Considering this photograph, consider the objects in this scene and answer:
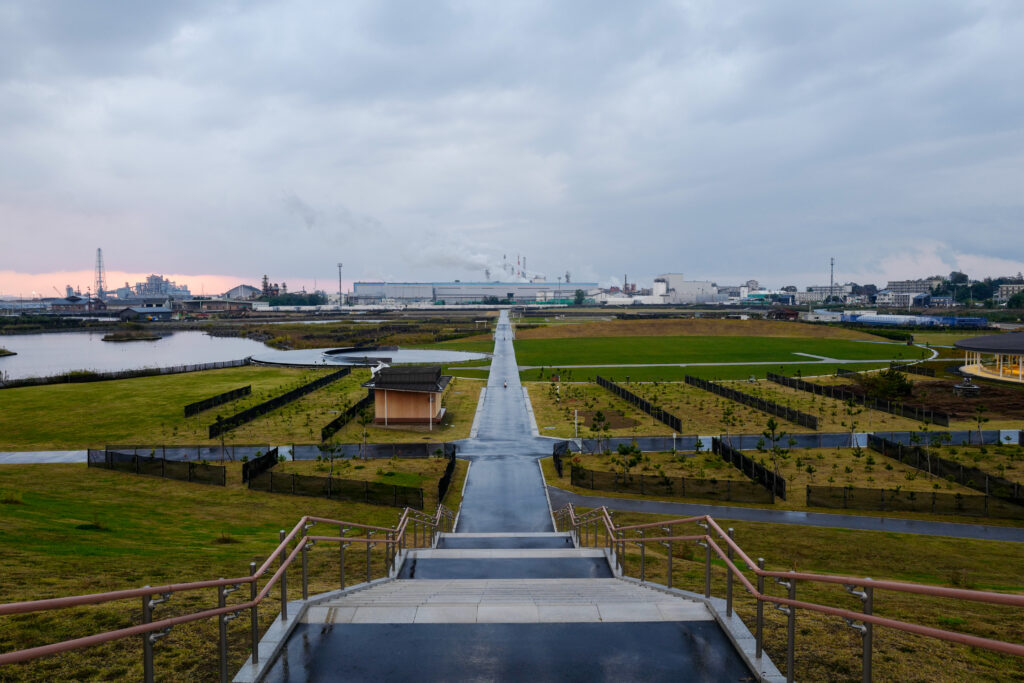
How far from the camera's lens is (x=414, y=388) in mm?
45875

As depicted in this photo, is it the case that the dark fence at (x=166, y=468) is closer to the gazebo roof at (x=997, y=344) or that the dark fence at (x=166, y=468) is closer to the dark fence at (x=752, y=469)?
the dark fence at (x=752, y=469)

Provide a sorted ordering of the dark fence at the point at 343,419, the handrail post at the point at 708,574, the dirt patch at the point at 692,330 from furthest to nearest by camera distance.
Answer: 1. the dirt patch at the point at 692,330
2. the dark fence at the point at 343,419
3. the handrail post at the point at 708,574

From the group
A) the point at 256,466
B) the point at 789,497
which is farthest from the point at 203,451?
the point at 789,497

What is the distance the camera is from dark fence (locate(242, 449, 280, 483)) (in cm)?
3095

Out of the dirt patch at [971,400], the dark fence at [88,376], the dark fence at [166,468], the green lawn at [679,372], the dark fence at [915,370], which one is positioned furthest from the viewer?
the green lawn at [679,372]

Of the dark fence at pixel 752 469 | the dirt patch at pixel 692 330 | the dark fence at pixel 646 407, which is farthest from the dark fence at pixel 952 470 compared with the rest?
the dirt patch at pixel 692 330

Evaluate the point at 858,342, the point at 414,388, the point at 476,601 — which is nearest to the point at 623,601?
the point at 476,601

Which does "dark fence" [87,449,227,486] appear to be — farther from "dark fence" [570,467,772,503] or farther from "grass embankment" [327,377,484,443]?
"dark fence" [570,467,772,503]

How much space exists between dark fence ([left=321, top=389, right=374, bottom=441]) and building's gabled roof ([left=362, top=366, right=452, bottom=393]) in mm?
2545

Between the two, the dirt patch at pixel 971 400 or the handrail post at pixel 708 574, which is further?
the dirt patch at pixel 971 400

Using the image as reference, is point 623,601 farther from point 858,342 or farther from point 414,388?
point 858,342

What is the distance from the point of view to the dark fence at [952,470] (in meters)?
27.5

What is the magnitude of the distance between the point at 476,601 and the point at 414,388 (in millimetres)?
36166

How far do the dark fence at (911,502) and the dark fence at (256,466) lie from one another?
2529 centimetres
